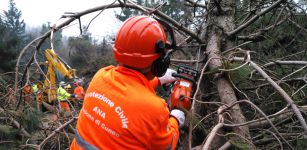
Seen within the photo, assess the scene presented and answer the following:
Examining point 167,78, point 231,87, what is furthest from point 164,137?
point 231,87

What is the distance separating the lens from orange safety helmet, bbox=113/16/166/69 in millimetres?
1857

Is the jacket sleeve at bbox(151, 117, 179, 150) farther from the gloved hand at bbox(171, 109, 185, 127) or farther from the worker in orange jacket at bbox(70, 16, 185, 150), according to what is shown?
the gloved hand at bbox(171, 109, 185, 127)

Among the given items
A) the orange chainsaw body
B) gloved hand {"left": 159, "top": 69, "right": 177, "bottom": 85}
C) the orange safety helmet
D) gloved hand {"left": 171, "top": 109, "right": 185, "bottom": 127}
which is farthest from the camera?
gloved hand {"left": 159, "top": 69, "right": 177, "bottom": 85}

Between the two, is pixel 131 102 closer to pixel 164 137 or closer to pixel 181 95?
pixel 164 137

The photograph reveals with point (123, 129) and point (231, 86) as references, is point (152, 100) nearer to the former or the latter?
point (123, 129)

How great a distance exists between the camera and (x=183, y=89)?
2.30m

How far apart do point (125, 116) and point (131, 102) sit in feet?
0.25

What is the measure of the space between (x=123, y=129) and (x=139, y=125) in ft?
0.27

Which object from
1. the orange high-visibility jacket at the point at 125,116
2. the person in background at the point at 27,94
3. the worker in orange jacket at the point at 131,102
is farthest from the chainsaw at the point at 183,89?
the person in background at the point at 27,94

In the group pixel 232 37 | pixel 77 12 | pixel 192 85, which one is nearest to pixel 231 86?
pixel 192 85

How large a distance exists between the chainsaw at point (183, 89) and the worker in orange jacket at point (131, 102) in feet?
0.94

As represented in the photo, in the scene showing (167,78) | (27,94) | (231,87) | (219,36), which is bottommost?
(27,94)

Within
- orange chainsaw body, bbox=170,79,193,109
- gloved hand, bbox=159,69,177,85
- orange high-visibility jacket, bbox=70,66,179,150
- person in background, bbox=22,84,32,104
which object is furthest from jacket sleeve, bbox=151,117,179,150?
person in background, bbox=22,84,32,104

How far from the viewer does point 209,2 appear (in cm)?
320
